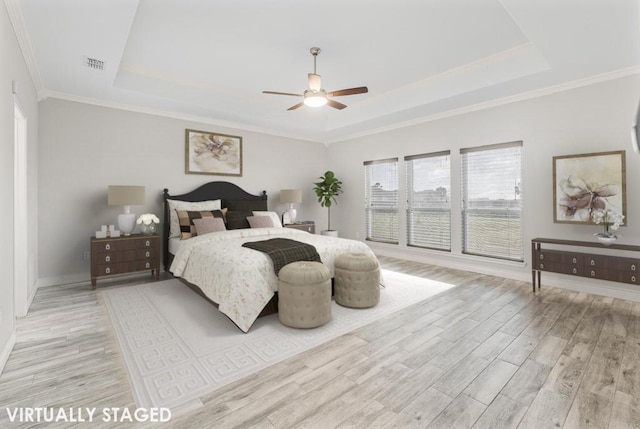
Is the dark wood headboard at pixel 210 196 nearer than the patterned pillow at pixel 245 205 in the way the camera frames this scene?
Yes

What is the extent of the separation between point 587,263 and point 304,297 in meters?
3.39

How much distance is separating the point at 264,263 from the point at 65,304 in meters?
2.47

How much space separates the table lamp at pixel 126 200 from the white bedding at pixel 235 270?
3.19 ft

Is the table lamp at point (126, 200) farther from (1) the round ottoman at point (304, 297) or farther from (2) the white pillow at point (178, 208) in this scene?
(1) the round ottoman at point (304, 297)

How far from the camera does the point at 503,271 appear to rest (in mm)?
4625

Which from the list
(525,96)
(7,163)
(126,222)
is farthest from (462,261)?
(7,163)

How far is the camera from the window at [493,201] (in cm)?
452

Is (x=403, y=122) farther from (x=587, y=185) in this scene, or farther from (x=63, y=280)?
(x=63, y=280)

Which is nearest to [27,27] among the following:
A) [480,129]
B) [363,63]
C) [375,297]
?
[363,63]

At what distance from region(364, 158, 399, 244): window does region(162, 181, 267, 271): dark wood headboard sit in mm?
2332

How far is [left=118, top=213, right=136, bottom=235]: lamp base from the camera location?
4340mm

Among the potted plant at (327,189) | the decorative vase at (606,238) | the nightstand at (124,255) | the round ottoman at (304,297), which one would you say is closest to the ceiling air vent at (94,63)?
the nightstand at (124,255)

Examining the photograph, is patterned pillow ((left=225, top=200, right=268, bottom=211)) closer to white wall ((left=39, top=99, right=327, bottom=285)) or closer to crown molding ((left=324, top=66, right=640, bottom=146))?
white wall ((left=39, top=99, right=327, bottom=285))

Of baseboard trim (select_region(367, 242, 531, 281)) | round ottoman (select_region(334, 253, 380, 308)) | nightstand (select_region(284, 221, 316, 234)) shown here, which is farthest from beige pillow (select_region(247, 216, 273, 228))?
baseboard trim (select_region(367, 242, 531, 281))
